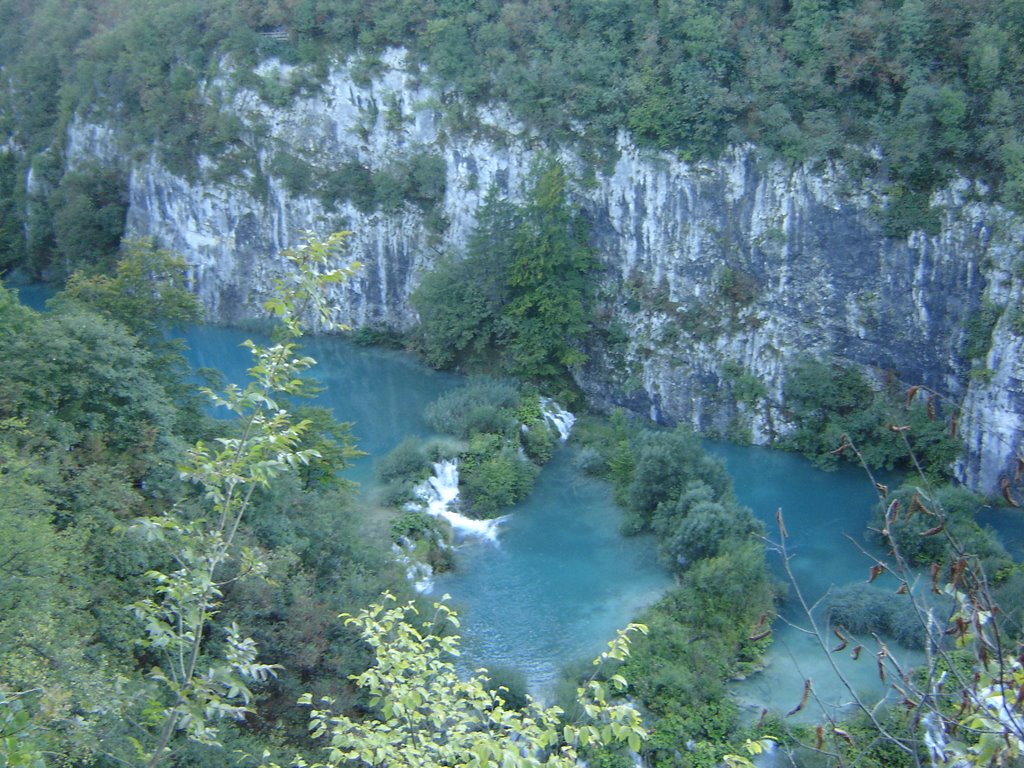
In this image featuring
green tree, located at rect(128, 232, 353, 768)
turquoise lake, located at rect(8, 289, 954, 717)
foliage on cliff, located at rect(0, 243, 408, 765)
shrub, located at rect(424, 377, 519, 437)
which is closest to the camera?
green tree, located at rect(128, 232, 353, 768)

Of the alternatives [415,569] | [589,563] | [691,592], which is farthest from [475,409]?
[691,592]

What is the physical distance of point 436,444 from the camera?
815 inches

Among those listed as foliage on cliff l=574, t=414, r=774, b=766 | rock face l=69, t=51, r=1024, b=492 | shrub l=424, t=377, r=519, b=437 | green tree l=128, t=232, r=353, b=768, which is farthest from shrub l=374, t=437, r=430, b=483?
green tree l=128, t=232, r=353, b=768

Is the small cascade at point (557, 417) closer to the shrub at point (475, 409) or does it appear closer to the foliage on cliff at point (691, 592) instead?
the shrub at point (475, 409)

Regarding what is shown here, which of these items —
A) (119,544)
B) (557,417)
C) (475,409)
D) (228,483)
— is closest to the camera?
(228,483)

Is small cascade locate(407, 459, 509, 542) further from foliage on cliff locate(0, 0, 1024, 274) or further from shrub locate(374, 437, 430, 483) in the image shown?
foliage on cliff locate(0, 0, 1024, 274)

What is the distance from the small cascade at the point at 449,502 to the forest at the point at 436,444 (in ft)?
1.23

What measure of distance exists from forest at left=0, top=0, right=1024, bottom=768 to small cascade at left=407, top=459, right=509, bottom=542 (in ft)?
1.23

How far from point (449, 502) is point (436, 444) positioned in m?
1.67

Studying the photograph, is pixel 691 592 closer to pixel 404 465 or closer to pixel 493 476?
pixel 493 476

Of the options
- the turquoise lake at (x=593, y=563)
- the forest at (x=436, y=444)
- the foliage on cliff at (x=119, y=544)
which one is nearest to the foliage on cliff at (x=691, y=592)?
the forest at (x=436, y=444)

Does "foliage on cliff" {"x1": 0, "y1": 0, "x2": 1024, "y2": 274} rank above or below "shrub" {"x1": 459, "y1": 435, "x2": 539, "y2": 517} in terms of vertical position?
above

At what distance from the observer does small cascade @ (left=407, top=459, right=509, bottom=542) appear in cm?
1881

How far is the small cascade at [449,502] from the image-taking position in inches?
741
